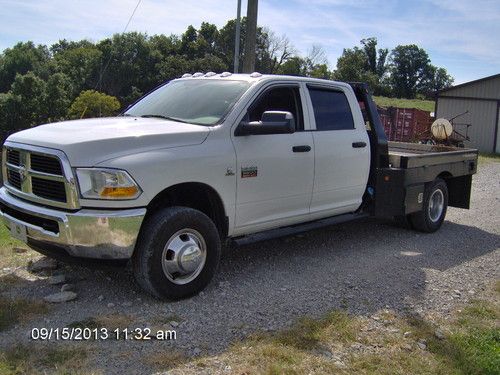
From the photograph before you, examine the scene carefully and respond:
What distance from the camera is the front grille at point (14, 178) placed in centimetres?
490

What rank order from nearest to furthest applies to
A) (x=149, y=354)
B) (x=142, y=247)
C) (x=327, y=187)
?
(x=149, y=354) → (x=142, y=247) → (x=327, y=187)

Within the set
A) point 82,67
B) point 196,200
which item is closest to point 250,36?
point 196,200

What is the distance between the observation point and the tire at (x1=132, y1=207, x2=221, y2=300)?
180 inches

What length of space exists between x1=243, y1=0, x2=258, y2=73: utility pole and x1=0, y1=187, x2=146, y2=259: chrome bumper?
720 centimetres

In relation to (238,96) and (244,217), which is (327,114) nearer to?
(238,96)

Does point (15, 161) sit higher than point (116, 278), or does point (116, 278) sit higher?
point (15, 161)

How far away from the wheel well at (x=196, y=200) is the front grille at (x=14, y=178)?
47.4 inches

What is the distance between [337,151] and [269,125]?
1419 mm

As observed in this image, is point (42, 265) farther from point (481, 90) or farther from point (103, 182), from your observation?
point (481, 90)

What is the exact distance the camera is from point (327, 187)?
618 cm

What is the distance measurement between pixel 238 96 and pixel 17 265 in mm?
2859

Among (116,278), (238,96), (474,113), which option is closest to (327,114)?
(238,96)

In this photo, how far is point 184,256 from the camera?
478 cm

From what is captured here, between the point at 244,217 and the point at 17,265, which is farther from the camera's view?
the point at 17,265
